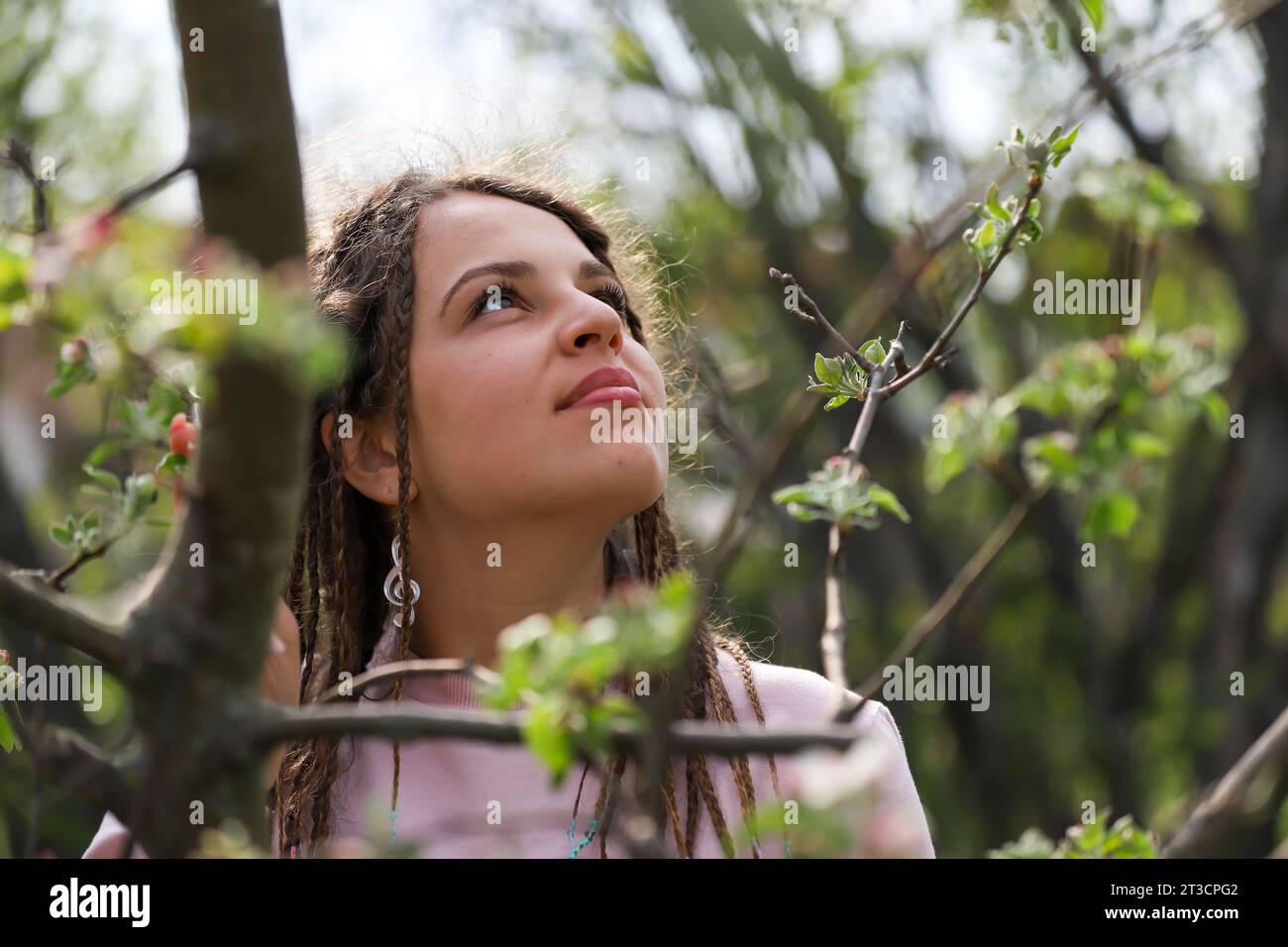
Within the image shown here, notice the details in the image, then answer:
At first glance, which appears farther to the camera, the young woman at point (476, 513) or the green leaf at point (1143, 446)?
the green leaf at point (1143, 446)

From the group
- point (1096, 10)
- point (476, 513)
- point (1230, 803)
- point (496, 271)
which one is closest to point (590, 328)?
point (496, 271)

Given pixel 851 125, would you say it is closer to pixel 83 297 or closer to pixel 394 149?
pixel 394 149

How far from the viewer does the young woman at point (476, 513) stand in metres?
2.03

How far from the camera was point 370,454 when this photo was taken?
2.42m

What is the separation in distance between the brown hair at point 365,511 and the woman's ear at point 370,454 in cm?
2

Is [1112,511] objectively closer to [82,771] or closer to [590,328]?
[590,328]

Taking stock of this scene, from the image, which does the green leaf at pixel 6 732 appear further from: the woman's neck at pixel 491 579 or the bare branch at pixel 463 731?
the woman's neck at pixel 491 579

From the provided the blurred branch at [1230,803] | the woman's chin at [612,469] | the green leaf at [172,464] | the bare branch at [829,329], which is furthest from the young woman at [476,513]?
the bare branch at [829,329]

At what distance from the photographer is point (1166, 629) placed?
20.4 ft

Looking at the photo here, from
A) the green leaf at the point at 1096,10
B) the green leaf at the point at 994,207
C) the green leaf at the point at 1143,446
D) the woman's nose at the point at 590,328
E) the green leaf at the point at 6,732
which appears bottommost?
the green leaf at the point at 6,732

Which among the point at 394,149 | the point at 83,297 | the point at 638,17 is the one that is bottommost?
the point at 83,297
